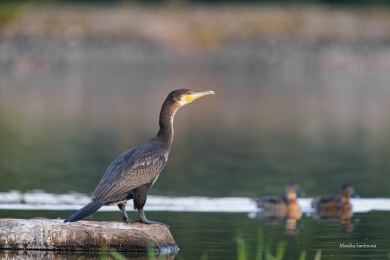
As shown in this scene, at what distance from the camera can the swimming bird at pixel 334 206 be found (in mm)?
20897

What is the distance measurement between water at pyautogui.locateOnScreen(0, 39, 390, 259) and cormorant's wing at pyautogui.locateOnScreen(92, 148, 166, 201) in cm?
94

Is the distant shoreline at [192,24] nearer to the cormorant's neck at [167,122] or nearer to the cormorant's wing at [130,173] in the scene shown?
the cormorant's neck at [167,122]

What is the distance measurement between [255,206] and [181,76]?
4562 centimetres

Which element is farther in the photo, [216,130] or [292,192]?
[216,130]

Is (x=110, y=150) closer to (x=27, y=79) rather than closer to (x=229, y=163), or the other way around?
Answer: (x=229, y=163)

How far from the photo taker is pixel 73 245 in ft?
53.5

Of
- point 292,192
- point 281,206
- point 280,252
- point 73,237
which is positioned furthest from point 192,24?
point 280,252

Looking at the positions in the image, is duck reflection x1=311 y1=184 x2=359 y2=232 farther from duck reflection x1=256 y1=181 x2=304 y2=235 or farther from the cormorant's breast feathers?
the cormorant's breast feathers

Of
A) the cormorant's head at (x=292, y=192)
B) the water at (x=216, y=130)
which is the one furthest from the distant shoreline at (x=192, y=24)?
the cormorant's head at (x=292, y=192)

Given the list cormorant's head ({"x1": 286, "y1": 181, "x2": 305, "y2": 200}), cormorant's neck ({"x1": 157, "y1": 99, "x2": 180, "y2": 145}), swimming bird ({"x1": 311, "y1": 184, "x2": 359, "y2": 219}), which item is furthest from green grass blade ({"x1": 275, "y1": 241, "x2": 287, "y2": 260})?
cormorant's head ({"x1": 286, "y1": 181, "x2": 305, "y2": 200})

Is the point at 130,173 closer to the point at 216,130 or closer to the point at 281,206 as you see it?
the point at 281,206

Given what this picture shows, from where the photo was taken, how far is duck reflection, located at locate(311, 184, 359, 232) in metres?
20.8

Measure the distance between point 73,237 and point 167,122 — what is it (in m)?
1.94

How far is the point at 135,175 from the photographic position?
1647 centimetres
